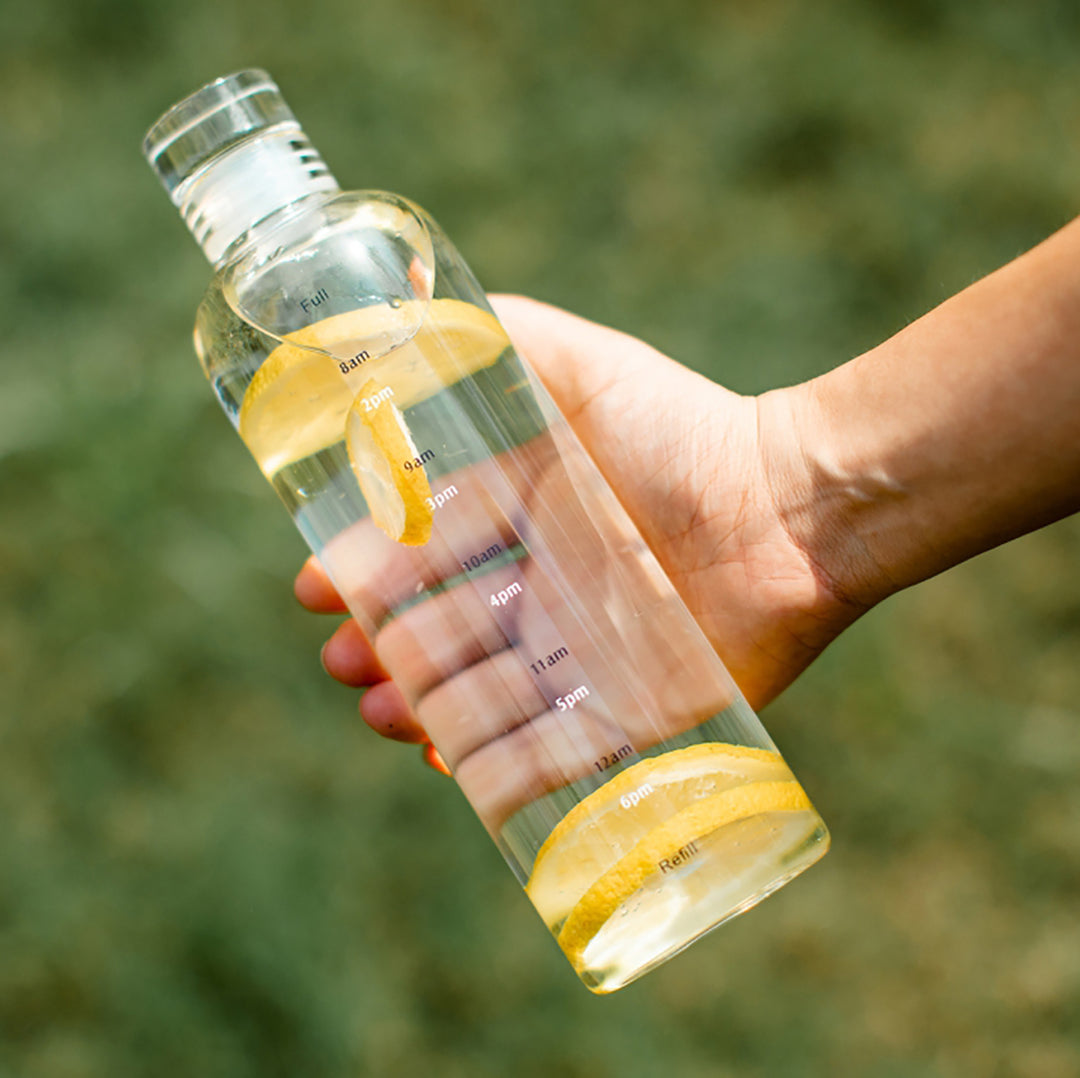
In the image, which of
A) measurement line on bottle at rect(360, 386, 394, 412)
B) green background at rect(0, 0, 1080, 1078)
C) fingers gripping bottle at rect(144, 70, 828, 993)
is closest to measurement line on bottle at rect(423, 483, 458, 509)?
fingers gripping bottle at rect(144, 70, 828, 993)

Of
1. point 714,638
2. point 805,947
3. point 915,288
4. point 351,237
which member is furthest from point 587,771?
point 915,288

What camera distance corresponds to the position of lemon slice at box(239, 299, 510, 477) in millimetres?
1113

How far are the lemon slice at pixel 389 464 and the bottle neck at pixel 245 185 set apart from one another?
0.22 m

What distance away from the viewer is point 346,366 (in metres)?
1.11

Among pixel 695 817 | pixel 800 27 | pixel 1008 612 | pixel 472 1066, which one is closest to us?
pixel 695 817

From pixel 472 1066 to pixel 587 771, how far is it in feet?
3.33

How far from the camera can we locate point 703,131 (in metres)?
2.10

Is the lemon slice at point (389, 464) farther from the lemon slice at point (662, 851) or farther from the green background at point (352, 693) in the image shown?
the green background at point (352, 693)

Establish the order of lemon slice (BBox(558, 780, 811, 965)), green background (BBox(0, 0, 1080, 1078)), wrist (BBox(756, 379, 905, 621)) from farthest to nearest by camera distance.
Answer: green background (BBox(0, 0, 1080, 1078)), wrist (BBox(756, 379, 905, 621)), lemon slice (BBox(558, 780, 811, 965))

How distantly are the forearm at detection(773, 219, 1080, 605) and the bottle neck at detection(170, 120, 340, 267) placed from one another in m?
0.66

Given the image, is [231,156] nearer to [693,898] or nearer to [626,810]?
[626,810]

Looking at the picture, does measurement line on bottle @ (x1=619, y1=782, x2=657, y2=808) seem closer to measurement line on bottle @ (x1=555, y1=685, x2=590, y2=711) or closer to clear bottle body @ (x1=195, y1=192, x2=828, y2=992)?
clear bottle body @ (x1=195, y1=192, x2=828, y2=992)

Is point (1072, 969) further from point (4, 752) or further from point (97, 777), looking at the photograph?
point (4, 752)

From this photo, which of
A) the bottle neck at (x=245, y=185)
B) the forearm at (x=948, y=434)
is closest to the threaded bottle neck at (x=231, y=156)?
the bottle neck at (x=245, y=185)
